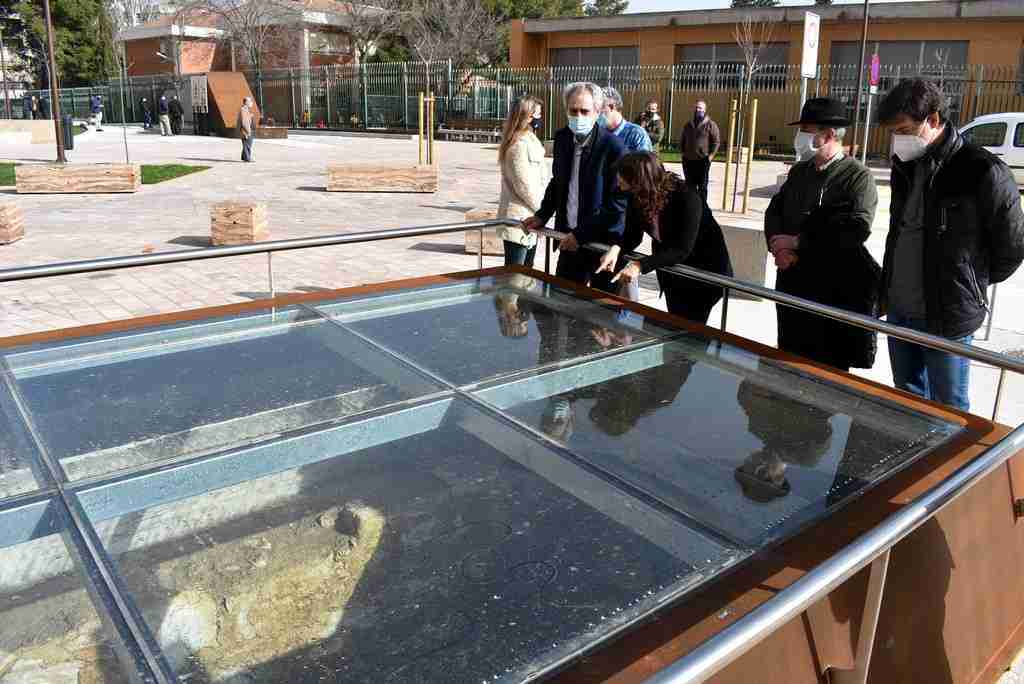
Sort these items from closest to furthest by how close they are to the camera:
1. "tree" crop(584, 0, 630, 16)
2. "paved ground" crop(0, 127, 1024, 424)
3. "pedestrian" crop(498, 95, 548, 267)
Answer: "pedestrian" crop(498, 95, 548, 267)
"paved ground" crop(0, 127, 1024, 424)
"tree" crop(584, 0, 630, 16)

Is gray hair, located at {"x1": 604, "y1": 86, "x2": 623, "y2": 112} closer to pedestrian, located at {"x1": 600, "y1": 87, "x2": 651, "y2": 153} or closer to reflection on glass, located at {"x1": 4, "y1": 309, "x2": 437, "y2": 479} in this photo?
pedestrian, located at {"x1": 600, "y1": 87, "x2": 651, "y2": 153}

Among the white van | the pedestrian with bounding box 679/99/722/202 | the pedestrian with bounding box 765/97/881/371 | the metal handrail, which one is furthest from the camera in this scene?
the white van

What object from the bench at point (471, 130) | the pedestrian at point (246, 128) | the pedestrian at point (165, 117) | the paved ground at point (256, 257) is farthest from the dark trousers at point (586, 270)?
the pedestrian at point (165, 117)

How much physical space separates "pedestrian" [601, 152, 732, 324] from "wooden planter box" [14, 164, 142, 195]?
13452mm

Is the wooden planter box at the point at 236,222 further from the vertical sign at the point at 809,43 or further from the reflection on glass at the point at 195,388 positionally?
the vertical sign at the point at 809,43

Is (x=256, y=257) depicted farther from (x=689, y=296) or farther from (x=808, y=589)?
(x=808, y=589)

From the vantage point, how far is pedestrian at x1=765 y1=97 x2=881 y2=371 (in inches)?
146

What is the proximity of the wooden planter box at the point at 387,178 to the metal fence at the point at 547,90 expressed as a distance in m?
11.5

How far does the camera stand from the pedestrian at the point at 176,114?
33.3 metres

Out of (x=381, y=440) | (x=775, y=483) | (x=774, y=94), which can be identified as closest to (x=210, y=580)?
(x=381, y=440)

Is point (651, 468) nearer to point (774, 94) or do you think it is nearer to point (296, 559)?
point (296, 559)

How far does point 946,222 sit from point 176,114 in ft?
114

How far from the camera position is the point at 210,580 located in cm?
206

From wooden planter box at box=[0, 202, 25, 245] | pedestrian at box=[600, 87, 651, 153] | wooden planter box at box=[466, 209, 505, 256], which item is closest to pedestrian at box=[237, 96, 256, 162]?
wooden planter box at box=[0, 202, 25, 245]
